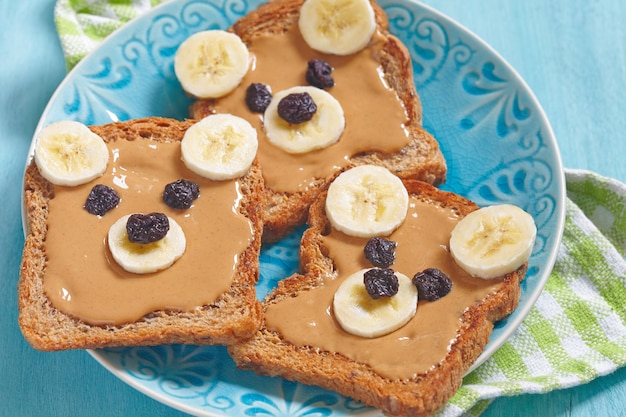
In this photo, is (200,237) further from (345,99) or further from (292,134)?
(345,99)

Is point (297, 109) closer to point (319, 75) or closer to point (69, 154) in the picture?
point (319, 75)

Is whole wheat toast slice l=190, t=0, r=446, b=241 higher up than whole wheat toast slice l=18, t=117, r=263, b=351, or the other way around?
whole wheat toast slice l=190, t=0, r=446, b=241

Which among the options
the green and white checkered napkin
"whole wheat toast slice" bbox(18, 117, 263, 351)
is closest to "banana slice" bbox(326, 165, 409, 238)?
"whole wheat toast slice" bbox(18, 117, 263, 351)

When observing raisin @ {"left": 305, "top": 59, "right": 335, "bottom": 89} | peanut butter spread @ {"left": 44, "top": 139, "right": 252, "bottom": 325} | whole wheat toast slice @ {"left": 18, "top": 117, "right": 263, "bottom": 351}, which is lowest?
whole wheat toast slice @ {"left": 18, "top": 117, "right": 263, "bottom": 351}

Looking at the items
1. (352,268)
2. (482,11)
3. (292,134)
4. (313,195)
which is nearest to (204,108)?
(292,134)

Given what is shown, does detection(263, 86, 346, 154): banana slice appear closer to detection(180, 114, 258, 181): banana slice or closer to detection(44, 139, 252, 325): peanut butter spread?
detection(180, 114, 258, 181): banana slice

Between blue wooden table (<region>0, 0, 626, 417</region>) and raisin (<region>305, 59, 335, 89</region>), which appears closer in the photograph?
blue wooden table (<region>0, 0, 626, 417</region>)
